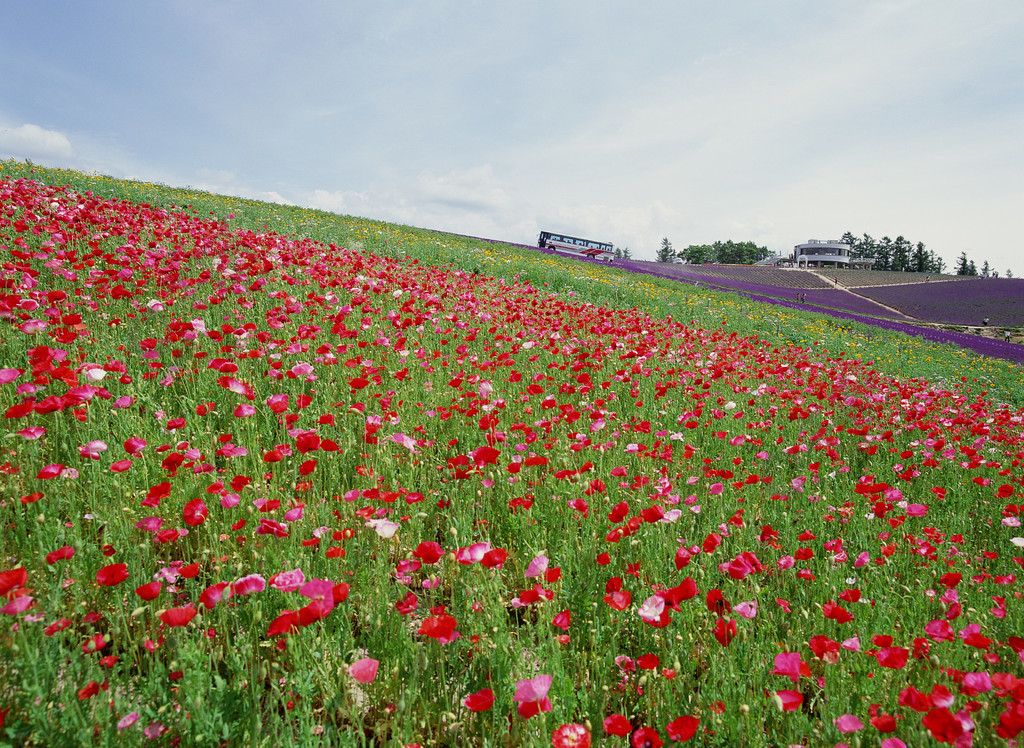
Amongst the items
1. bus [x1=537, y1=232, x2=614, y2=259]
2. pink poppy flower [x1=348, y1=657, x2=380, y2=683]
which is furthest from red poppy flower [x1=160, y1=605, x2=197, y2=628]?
bus [x1=537, y1=232, x2=614, y2=259]

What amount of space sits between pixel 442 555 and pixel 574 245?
43.6 metres

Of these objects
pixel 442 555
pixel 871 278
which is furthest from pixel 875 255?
pixel 442 555

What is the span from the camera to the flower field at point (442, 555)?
1461 millimetres

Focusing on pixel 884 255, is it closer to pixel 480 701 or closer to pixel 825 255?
pixel 825 255

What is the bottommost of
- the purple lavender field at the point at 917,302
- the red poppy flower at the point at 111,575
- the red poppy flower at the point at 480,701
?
the red poppy flower at the point at 480,701

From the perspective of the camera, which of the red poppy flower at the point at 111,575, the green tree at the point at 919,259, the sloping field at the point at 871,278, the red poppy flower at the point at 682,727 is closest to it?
the red poppy flower at the point at 682,727

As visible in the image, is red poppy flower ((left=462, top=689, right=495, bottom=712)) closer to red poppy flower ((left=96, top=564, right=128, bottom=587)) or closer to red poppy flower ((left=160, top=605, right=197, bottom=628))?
red poppy flower ((left=160, top=605, right=197, bottom=628))

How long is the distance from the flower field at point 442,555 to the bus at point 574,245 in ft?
128

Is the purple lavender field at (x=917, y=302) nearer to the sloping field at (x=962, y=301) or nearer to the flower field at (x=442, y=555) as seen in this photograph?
the sloping field at (x=962, y=301)

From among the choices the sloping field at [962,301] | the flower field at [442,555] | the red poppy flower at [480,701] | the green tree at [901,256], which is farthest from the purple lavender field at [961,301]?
the green tree at [901,256]

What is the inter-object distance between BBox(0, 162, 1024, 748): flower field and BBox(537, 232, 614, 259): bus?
39.1 m

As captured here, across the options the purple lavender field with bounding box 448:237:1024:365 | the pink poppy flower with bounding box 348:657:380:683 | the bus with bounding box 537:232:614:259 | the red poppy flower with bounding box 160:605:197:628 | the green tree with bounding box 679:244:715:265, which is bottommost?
the pink poppy flower with bounding box 348:657:380:683

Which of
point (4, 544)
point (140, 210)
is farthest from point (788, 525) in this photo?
point (140, 210)

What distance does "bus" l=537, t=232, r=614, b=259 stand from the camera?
42781 mm
